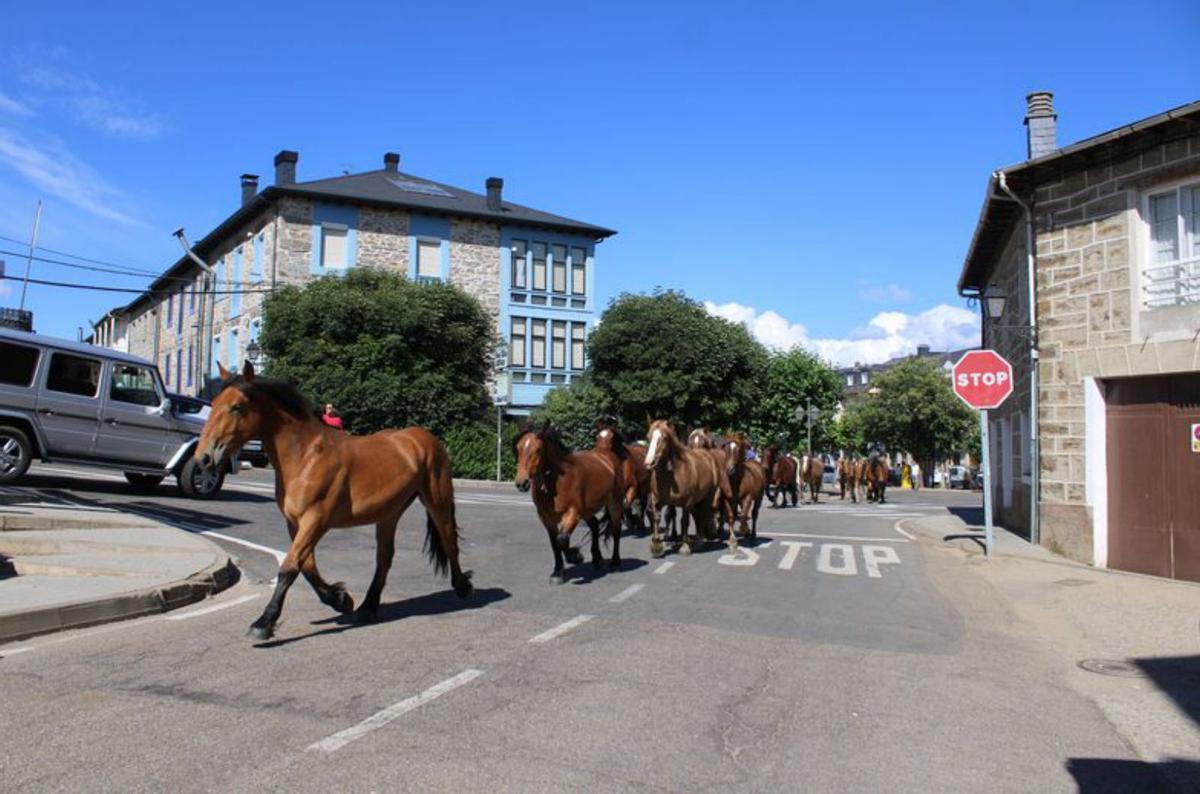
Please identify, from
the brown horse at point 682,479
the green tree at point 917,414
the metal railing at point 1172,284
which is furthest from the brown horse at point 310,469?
the green tree at point 917,414

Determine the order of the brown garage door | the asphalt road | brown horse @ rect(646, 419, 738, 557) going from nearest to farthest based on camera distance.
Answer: the asphalt road < the brown garage door < brown horse @ rect(646, 419, 738, 557)

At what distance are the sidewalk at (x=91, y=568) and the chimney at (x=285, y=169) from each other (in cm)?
3078

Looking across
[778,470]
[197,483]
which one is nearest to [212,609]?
[197,483]

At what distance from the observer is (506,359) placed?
145 feet

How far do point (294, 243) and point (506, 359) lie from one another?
426 inches

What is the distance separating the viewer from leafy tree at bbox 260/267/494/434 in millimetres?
35656

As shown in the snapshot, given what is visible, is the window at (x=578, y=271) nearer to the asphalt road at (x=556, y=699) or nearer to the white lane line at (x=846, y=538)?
the white lane line at (x=846, y=538)

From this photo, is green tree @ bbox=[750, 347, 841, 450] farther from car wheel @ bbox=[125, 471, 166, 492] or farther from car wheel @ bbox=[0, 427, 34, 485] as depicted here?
car wheel @ bbox=[0, 427, 34, 485]

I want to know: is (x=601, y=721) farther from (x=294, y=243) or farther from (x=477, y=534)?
(x=294, y=243)

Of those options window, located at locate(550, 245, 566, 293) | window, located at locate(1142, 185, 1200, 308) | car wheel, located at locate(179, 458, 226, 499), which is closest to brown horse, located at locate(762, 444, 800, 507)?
window, located at locate(1142, 185, 1200, 308)

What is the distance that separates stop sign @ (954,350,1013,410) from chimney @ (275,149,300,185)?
34133mm

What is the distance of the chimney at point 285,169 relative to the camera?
41250 mm

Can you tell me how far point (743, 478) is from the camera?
16250 mm

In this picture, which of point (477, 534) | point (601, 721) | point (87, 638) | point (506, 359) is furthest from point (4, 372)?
point (506, 359)
